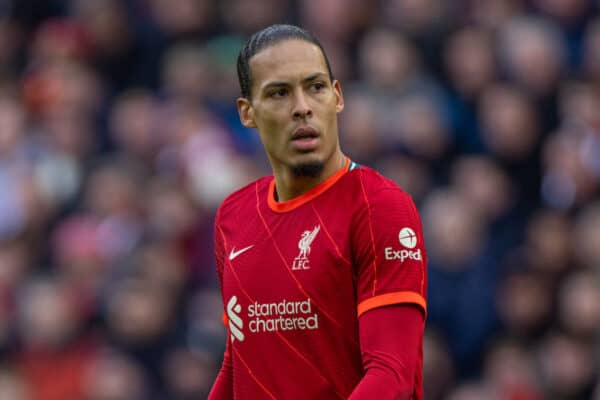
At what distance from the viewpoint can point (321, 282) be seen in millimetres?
3994

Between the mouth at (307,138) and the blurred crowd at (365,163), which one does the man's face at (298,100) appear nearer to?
the mouth at (307,138)

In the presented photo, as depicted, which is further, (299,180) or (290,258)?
(299,180)

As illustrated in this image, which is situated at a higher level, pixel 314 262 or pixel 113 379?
pixel 113 379

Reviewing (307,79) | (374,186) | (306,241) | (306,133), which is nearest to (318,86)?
(307,79)

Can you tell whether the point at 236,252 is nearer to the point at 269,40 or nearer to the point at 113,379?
the point at 269,40

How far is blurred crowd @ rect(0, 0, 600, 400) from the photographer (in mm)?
7871

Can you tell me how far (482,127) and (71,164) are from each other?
3.19 m

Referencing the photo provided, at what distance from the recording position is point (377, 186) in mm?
→ 4043

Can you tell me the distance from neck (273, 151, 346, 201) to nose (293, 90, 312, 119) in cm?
18

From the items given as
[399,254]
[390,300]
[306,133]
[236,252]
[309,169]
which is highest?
[306,133]

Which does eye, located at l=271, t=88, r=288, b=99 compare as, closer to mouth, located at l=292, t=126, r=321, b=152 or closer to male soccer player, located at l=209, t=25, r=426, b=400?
male soccer player, located at l=209, t=25, r=426, b=400

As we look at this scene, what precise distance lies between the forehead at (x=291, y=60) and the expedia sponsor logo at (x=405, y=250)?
61cm

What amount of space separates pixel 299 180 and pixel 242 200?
0.34 meters

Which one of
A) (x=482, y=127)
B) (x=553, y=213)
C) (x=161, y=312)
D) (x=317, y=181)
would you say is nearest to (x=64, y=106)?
(x=161, y=312)
